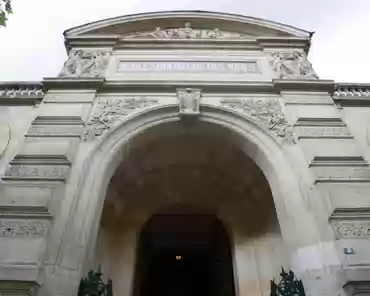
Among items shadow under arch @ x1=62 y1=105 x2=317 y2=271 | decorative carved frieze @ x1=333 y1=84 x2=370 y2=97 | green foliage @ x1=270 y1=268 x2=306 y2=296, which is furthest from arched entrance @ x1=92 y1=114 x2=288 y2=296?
decorative carved frieze @ x1=333 y1=84 x2=370 y2=97

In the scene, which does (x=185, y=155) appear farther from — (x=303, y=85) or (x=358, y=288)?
(x=358, y=288)

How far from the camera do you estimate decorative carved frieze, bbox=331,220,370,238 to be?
19.7 ft

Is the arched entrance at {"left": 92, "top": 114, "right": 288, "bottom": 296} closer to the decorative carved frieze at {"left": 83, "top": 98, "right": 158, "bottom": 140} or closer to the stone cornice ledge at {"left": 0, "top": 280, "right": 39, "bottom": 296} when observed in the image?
the decorative carved frieze at {"left": 83, "top": 98, "right": 158, "bottom": 140}

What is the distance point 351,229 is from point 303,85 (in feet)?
12.8

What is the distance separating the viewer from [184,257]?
11539 millimetres

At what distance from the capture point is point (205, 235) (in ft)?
35.4

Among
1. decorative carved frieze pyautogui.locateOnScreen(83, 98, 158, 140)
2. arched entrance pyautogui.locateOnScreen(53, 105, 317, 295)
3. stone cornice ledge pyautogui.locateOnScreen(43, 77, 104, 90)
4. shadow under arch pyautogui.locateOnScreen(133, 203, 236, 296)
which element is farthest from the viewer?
shadow under arch pyautogui.locateOnScreen(133, 203, 236, 296)

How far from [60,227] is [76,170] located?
1.24 metres

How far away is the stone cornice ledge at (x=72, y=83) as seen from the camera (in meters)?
8.73

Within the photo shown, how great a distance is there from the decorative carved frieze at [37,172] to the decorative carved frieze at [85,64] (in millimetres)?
3032

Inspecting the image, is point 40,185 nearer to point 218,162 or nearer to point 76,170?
point 76,170

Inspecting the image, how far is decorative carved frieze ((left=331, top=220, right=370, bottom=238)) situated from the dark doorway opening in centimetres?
410

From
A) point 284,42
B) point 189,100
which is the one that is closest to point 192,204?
point 189,100

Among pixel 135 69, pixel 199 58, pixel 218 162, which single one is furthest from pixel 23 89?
pixel 218 162
